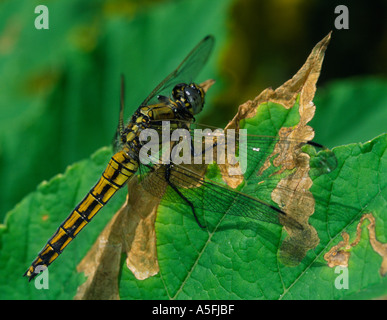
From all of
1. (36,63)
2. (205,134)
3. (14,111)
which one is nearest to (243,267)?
(205,134)

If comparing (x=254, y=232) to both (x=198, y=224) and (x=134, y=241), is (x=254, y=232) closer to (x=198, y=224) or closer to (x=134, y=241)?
(x=198, y=224)

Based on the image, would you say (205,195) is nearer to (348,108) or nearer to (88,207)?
(88,207)

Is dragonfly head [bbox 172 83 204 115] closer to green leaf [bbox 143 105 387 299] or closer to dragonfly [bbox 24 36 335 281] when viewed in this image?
dragonfly [bbox 24 36 335 281]

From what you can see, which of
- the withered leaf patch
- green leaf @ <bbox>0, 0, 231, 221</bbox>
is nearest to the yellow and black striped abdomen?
green leaf @ <bbox>0, 0, 231, 221</bbox>

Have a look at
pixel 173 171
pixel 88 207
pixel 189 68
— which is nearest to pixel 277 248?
pixel 173 171

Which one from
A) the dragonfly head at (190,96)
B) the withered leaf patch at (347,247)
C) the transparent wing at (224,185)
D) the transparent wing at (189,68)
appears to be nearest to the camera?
the withered leaf patch at (347,247)

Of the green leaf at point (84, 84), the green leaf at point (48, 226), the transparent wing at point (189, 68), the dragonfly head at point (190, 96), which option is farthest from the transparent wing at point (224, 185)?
the green leaf at point (84, 84)

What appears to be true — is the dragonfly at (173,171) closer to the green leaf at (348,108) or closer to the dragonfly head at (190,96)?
the dragonfly head at (190,96)
